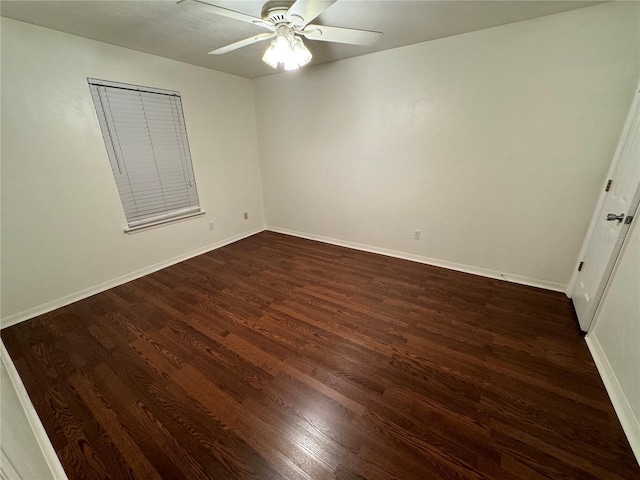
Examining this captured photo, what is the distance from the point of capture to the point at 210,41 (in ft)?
7.52

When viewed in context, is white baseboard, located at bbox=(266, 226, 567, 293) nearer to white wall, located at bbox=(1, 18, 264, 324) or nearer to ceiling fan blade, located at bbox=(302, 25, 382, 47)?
white wall, located at bbox=(1, 18, 264, 324)

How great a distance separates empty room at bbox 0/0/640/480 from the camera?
1.24m

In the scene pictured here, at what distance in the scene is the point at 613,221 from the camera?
1733 millimetres

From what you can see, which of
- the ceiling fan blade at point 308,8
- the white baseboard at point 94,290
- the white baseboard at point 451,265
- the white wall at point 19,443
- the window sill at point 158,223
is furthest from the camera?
the window sill at point 158,223

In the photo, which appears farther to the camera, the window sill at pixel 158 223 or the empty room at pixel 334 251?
the window sill at pixel 158 223

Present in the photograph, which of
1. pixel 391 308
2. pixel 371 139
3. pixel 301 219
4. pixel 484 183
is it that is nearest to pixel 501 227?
pixel 484 183

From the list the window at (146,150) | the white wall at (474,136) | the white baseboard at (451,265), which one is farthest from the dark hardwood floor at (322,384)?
the window at (146,150)

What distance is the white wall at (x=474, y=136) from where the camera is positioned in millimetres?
1929

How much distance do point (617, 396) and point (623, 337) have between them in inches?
12.6

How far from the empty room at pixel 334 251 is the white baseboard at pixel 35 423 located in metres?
0.01

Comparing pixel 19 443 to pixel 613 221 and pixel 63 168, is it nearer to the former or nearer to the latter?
pixel 63 168

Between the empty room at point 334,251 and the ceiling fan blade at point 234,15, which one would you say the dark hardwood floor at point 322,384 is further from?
the ceiling fan blade at point 234,15

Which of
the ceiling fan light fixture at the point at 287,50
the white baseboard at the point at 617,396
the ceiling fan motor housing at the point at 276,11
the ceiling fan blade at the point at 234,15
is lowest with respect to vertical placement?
the white baseboard at the point at 617,396

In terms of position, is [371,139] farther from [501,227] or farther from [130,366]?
[130,366]
